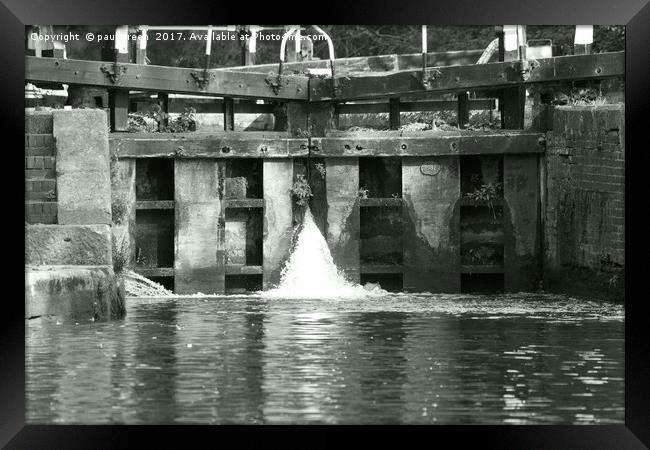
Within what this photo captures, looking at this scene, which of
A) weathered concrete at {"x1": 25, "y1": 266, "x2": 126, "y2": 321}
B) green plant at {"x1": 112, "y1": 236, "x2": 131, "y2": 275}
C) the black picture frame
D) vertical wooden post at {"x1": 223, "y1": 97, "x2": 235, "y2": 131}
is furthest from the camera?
vertical wooden post at {"x1": 223, "y1": 97, "x2": 235, "y2": 131}

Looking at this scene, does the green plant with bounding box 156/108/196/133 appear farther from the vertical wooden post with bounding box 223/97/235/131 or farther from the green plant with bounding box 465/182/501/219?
the green plant with bounding box 465/182/501/219

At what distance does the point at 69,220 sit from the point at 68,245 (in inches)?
22.6

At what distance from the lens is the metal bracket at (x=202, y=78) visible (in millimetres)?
15805

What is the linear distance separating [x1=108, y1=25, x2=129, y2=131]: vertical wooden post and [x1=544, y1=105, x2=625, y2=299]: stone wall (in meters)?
4.08

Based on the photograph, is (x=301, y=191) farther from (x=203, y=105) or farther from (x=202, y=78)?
(x=203, y=105)

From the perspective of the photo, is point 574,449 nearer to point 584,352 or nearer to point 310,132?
point 584,352

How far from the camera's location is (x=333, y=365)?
9.89 meters

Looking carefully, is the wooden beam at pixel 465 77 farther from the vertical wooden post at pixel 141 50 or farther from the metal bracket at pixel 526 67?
the vertical wooden post at pixel 141 50

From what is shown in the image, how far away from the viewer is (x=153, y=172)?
15.8 meters

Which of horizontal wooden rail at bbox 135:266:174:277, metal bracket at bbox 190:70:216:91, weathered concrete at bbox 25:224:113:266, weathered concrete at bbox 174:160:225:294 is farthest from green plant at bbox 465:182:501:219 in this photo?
weathered concrete at bbox 25:224:113:266

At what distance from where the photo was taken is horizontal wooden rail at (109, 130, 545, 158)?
51.2 feet

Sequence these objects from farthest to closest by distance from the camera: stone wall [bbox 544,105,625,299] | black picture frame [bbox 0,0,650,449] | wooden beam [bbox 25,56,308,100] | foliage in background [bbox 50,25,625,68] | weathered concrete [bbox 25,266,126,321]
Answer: foliage in background [bbox 50,25,625,68], wooden beam [bbox 25,56,308,100], stone wall [bbox 544,105,625,299], weathered concrete [bbox 25,266,126,321], black picture frame [bbox 0,0,650,449]

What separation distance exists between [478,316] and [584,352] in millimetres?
2407
